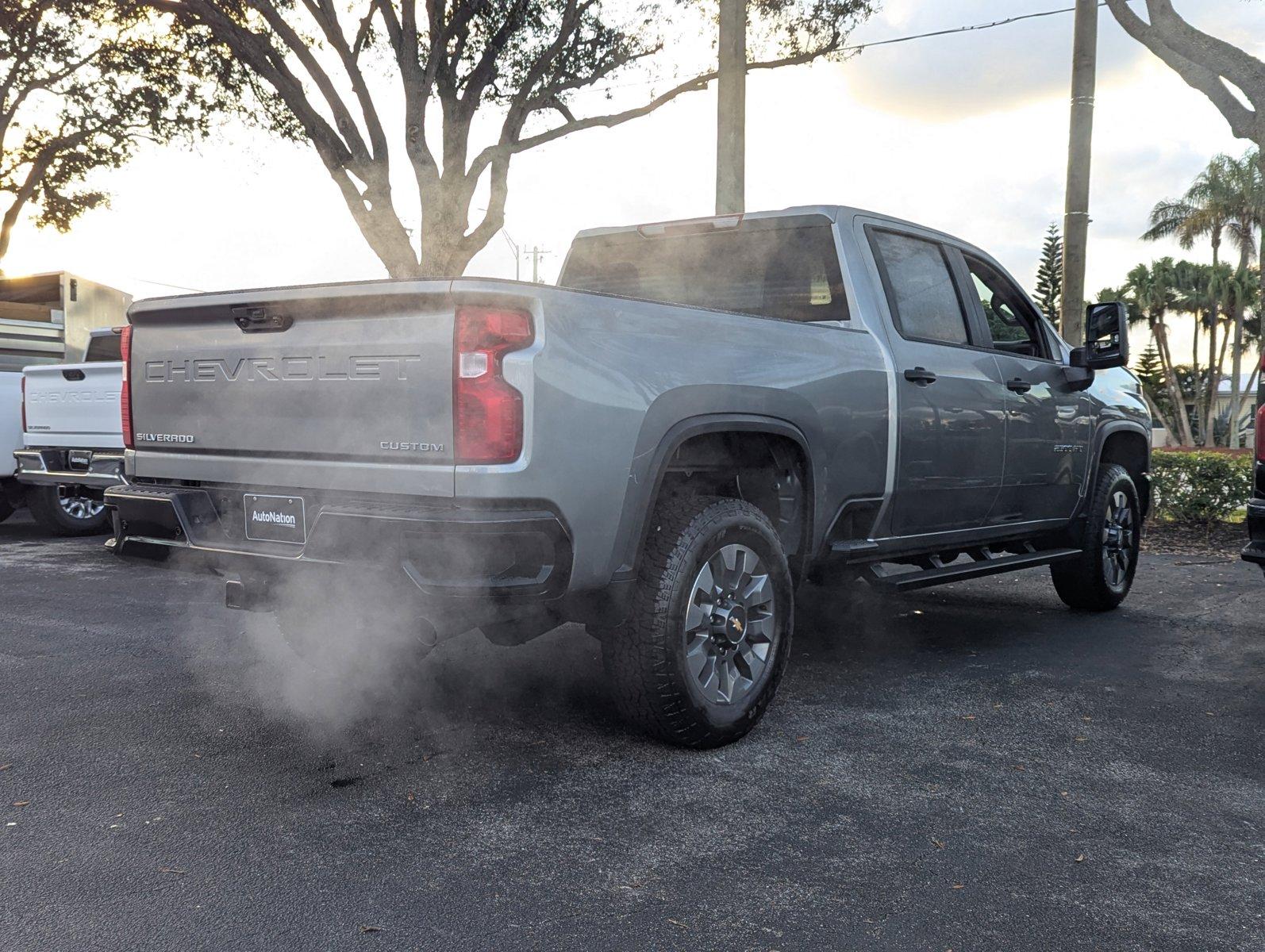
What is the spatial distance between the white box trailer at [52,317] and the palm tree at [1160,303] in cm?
5713

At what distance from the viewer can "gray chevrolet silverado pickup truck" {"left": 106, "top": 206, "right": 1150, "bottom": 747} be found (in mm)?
3426

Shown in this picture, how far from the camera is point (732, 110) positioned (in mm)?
10883

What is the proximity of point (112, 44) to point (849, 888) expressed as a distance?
1795 cm

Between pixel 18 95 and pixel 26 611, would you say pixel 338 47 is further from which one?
pixel 26 611

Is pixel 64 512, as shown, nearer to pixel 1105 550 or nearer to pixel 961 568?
pixel 961 568

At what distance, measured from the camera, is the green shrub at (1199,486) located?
10.7 meters

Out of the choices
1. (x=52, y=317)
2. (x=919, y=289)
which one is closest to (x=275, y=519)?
(x=919, y=289)

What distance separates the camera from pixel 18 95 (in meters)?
19.3

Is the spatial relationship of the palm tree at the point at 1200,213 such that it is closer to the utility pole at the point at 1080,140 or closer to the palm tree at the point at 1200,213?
the palm tree at the point at 1200,213

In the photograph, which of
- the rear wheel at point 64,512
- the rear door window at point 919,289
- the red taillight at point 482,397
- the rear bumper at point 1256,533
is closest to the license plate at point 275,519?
the red taillight at point 482,397

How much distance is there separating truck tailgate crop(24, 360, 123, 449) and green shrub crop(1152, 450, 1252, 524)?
28.9ft

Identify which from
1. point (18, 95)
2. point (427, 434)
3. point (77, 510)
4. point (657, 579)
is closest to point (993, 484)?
point (657, 579)

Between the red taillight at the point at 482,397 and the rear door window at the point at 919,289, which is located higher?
the rear door window at the point at 919,289

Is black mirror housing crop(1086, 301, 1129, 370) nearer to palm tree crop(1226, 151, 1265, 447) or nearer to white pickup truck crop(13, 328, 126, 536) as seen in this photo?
white pickup truck crop(13, 328, 126, 536)
